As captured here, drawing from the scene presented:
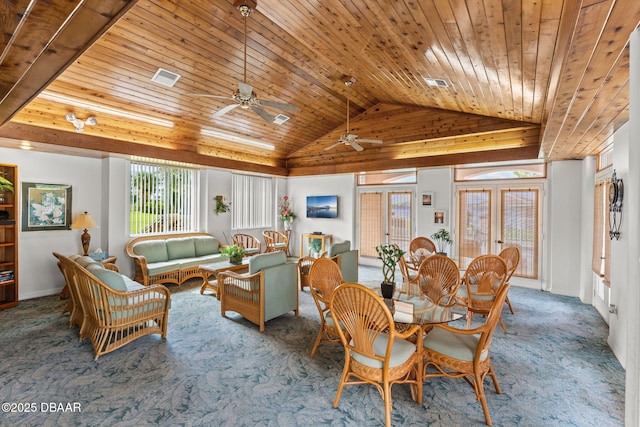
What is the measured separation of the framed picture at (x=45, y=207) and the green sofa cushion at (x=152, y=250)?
1.18m

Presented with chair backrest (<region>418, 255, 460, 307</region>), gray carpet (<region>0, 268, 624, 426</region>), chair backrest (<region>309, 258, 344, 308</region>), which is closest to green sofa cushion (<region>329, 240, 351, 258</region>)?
gray carpet (<region>0, 268, 624, 426</region>)

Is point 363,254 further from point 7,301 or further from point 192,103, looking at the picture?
point 7,301

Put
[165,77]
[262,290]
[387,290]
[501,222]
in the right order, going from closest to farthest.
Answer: [387,290]
[262,290]
[165,77]
[501,222]

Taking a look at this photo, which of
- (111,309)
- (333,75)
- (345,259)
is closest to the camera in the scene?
(111,309)

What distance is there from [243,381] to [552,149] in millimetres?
5233

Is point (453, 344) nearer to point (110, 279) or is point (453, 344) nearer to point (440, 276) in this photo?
point (440, 276)

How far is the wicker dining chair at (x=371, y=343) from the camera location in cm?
210

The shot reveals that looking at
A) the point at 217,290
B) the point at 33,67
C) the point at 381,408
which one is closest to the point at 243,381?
the point at 381,408

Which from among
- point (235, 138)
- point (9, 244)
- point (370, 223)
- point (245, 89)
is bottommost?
point (9, 244)

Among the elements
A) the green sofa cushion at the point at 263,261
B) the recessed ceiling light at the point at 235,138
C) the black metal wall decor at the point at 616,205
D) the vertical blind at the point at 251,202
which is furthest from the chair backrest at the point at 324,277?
the vertical blind at the point at 251,202

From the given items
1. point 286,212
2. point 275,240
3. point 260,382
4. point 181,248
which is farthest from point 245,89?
point 275,240

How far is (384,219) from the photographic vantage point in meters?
7.80

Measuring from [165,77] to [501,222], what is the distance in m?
6.63

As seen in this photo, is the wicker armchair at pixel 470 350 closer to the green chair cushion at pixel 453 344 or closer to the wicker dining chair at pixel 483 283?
the green chair cushion at pixel 453 344
